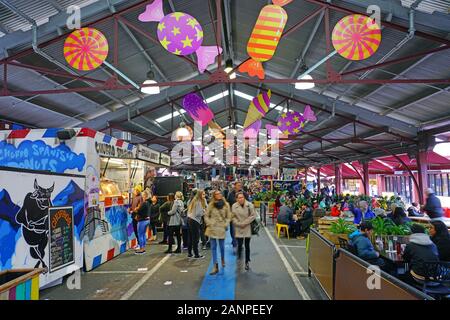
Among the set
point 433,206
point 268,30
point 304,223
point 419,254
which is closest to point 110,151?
point 268,30

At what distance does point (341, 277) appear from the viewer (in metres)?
3.65

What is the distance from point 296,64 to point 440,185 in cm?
1300

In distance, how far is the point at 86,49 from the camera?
6219mm

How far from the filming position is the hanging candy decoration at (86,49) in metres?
6.13

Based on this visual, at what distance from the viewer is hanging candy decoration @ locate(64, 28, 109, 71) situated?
6.13m

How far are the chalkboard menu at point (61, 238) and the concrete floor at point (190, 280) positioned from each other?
0.42 meters

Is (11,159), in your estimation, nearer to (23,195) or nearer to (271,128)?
(23,195)

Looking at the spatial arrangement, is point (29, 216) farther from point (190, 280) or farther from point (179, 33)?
point (179, 33)

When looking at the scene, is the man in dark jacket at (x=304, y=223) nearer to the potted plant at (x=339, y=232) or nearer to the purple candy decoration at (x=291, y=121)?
the potted plant at (x=339, y=232)

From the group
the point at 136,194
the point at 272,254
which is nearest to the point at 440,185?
the point at 272,254

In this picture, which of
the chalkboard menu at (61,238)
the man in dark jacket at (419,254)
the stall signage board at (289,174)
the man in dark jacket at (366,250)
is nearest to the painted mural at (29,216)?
the chalkboard menu at (61,238)

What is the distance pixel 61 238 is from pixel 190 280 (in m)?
2.47

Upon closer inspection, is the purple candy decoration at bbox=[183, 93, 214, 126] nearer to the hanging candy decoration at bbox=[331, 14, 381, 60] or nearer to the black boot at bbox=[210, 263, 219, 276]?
the hanging candy decoration at bbox=[331, 14, 381, 60]
